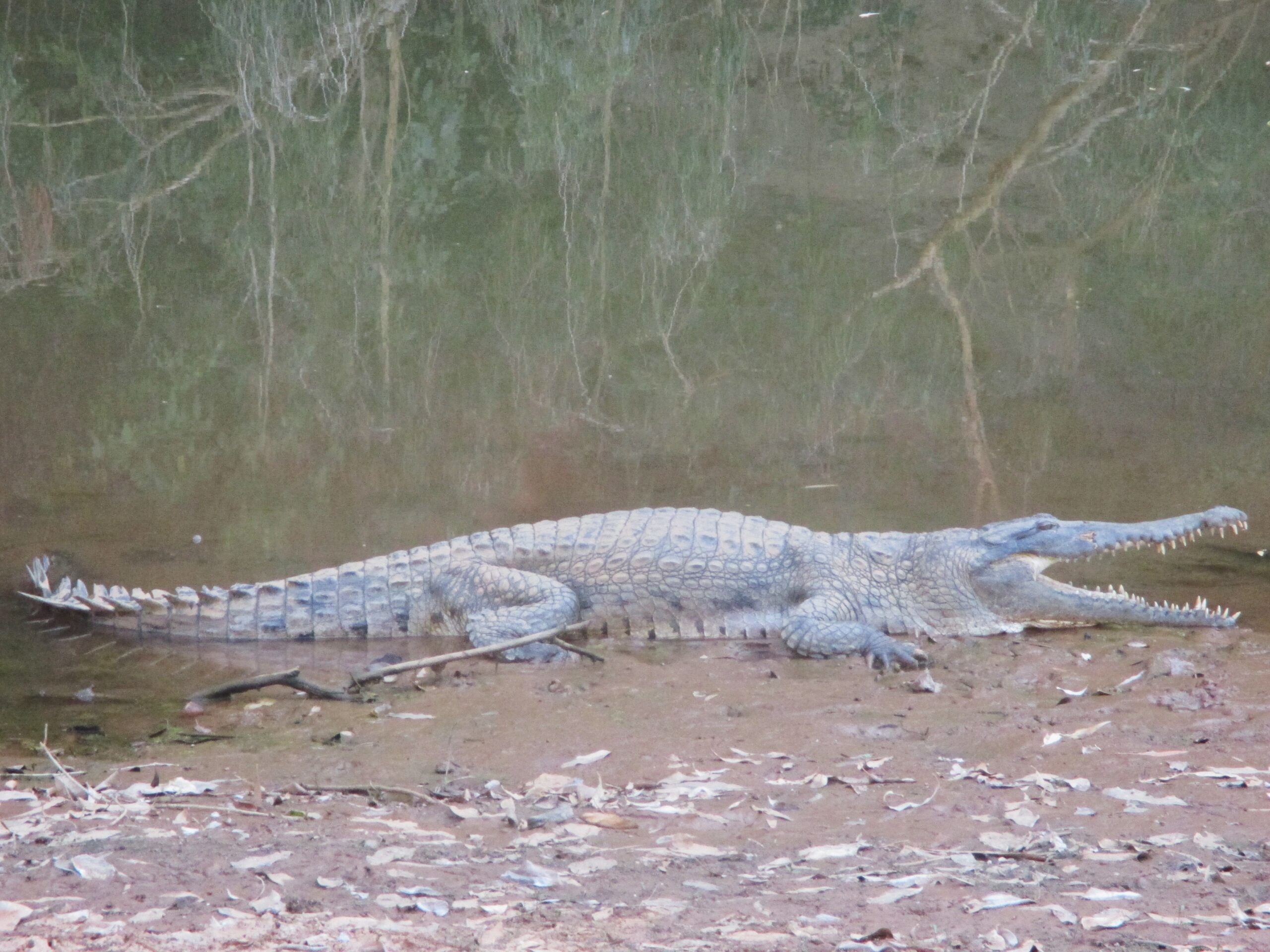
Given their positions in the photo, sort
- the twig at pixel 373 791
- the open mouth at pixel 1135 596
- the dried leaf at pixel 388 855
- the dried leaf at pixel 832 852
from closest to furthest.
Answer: the dried leaf at pixel 388 855 → the dried leaf at pixel 832 852 → the twig at pixel 373 791 → the open mouth at pixel 1135 596

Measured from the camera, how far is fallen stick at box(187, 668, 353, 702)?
16.7 ft

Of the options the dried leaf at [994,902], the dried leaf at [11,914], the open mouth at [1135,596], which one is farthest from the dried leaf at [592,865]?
the open mouth at [1135,596]

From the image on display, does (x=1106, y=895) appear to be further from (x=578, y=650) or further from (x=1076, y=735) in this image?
(x=578, y=650)

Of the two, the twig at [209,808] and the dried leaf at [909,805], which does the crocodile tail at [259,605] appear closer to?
the twig at [209,808]

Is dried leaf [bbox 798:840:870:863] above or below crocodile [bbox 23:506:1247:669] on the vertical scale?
below

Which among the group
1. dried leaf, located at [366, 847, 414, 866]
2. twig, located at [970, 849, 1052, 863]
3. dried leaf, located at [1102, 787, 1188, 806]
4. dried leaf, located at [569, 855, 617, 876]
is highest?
dried leaf, located at [1102, 787, 1188, 806]

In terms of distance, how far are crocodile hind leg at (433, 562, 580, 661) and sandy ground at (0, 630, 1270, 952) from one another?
0.29 metres

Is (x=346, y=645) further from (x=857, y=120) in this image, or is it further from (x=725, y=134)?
(x=857, y=120)

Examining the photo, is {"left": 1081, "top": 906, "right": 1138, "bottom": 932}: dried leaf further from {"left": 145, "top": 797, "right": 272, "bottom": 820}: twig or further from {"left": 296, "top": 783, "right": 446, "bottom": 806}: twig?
{"left": 145, "top": 797, "right": 272, "bottom": 820}: twig

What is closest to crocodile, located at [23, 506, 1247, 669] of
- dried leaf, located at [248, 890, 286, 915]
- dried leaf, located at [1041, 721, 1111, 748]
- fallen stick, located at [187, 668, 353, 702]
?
fallen stick, located at [187, 668, 353, 702]

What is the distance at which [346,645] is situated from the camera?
6211 millimetres

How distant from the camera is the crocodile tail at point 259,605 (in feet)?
19.7

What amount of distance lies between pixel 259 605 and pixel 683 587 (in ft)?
6.02

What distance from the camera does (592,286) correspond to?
1036cm
